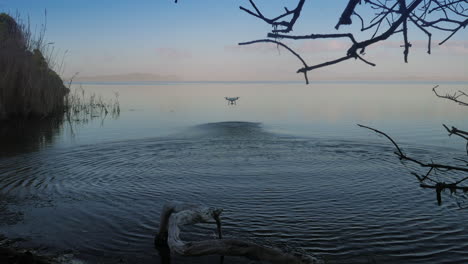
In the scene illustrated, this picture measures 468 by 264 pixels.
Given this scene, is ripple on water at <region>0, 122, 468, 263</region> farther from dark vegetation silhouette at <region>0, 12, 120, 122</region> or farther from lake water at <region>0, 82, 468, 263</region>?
dark vegetation silhouette at <region>0, 12, 120, 122</region>

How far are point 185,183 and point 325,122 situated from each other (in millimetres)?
13032

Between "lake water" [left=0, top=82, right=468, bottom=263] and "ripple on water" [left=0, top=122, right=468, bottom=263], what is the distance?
0.07 feet

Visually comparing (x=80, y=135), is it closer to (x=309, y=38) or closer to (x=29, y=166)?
(x=29, y=166)

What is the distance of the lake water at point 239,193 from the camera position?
207 inches

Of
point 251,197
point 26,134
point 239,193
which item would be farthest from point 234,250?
point 26,134

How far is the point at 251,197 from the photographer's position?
288 inches

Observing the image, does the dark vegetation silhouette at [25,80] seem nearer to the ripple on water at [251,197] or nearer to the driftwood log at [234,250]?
the ripple on water at [251,197]

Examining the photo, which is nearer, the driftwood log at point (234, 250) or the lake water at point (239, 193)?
the driftwood log at point (234, 250)

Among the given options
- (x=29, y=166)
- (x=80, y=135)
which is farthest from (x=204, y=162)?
(x=80, y=135)

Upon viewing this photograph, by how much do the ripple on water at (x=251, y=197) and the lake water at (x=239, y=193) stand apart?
20mm

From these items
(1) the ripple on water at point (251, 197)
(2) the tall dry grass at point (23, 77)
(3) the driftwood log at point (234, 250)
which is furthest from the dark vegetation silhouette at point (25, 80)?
(3) the driftwood log at point (234, 250)

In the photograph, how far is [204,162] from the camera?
1041 cm

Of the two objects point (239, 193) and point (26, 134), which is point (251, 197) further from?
point (26, 134)

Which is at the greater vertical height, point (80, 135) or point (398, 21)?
point (398, 21)
